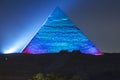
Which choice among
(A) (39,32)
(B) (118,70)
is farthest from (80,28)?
(B) (118,70)

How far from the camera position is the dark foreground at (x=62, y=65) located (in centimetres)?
1542

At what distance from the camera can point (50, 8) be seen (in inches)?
810

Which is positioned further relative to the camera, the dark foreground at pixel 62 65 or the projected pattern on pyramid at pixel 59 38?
the projected pattern on pyramid at pixel 59 38

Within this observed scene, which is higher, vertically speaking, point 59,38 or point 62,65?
point 59,38

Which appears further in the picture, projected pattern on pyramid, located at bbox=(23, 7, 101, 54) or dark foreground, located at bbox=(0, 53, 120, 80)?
projected pattern on pyramid, located at bbox=(23, 7, 101, 54)

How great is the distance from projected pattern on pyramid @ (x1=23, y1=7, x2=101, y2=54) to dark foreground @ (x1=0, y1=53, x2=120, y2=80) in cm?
95

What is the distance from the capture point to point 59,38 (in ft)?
66.2

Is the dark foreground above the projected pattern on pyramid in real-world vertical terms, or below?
below

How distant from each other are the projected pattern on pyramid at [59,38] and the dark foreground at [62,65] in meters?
0.95

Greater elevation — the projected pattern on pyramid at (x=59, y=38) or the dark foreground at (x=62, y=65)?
the projected pattern on pyramid at (x=59, y=38)

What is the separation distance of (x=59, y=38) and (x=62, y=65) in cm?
292

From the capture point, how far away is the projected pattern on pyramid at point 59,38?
1994cm

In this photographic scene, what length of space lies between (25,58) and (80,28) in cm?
→ 286

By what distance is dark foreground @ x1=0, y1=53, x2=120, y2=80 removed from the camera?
15.4 m
